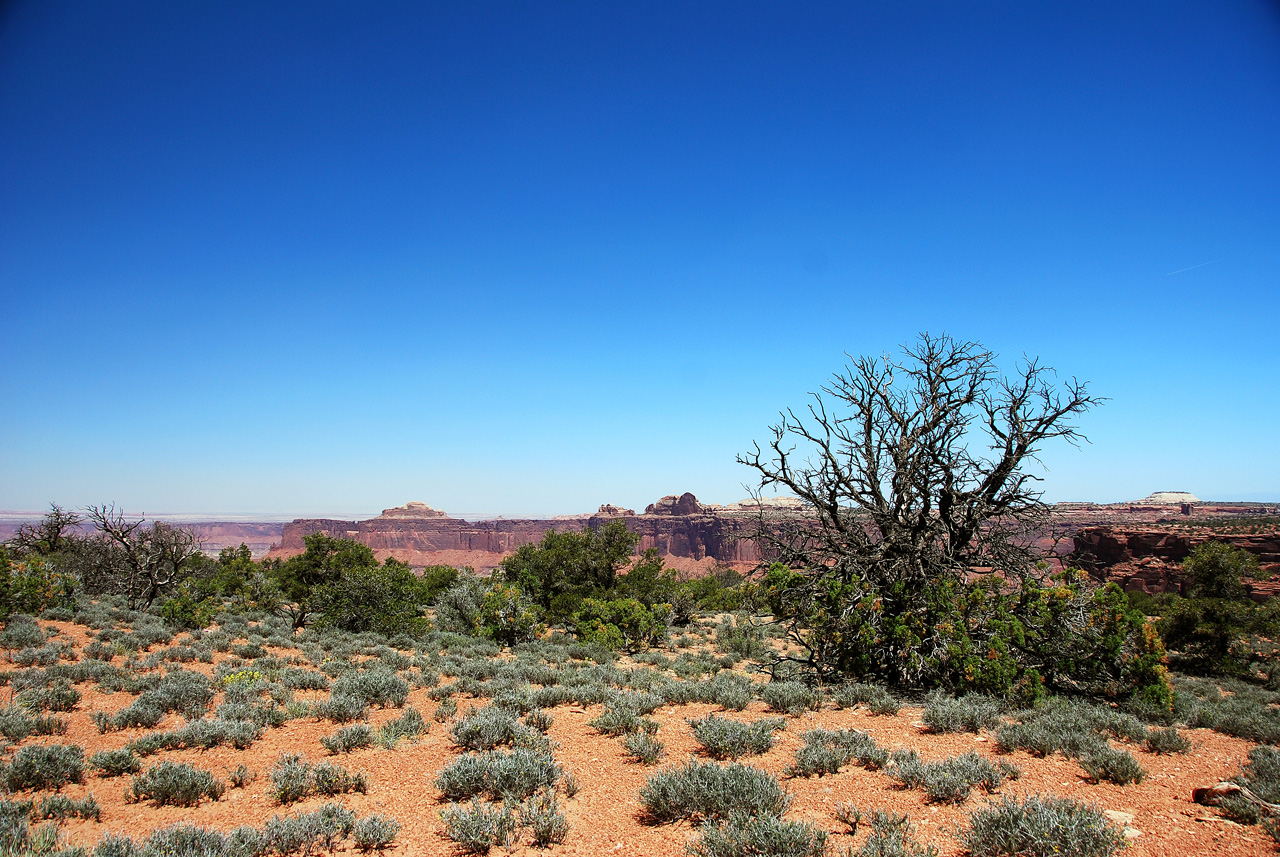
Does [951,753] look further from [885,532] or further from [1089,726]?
[885,532]

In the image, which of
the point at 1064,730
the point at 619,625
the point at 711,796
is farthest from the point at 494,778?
the point at 619,625

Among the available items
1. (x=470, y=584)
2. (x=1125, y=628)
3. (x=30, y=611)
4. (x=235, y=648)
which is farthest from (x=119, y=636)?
(x=1125, y=628)

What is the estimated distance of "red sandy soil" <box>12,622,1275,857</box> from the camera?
4750 mm

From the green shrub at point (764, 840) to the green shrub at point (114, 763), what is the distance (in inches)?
254

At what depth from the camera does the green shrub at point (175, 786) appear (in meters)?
5.66

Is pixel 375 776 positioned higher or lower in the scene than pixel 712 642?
higher

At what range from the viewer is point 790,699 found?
9.06 meters

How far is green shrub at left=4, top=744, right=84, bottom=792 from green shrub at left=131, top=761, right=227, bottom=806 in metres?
0.89

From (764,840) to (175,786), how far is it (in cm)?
573

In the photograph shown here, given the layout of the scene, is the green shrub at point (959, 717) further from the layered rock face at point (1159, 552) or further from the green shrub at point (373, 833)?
the layered rock face at point (1159, 552)

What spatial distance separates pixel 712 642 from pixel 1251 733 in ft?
43.3


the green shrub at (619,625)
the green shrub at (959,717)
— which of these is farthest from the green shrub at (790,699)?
the green shrub at (619,625)

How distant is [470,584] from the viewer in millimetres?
21656

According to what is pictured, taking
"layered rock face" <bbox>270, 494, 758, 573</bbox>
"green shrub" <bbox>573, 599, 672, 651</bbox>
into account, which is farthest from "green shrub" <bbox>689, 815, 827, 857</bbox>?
"layered rock face" <bbox>270, 494, 758, 573</bbox>
